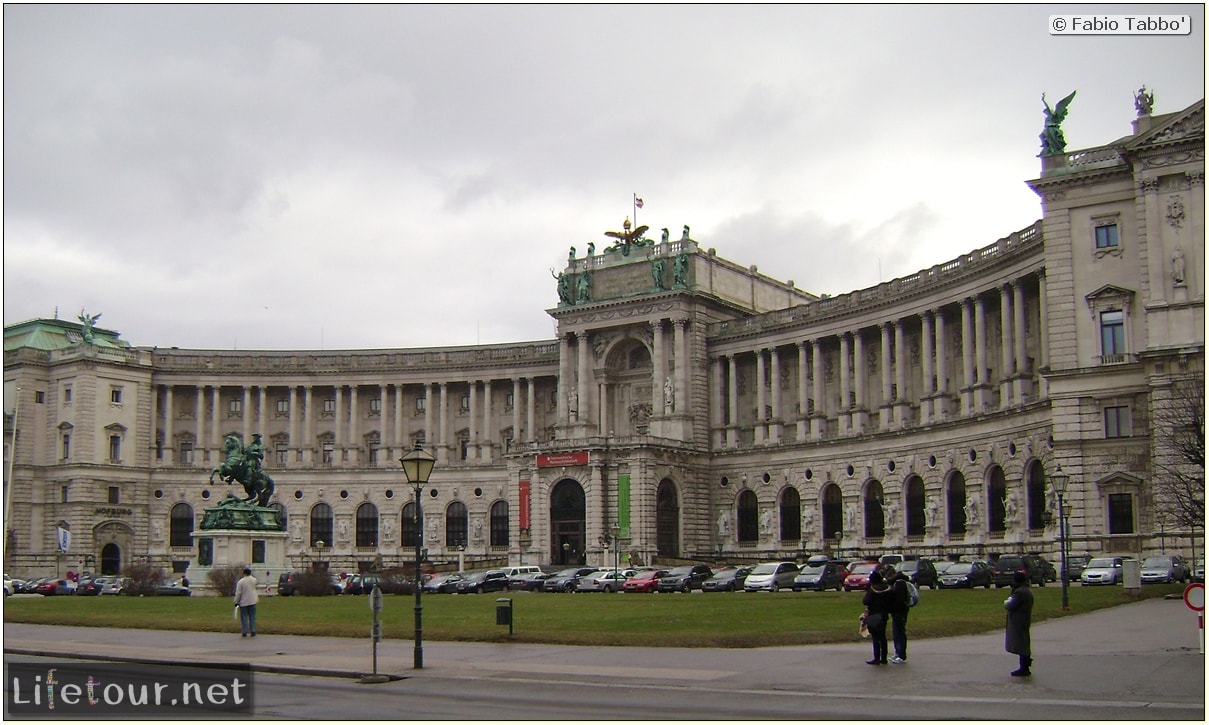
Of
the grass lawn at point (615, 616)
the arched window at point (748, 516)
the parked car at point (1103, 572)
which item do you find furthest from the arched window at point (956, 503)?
the parked car at point (1103, 572)

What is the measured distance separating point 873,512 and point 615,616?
180 feet

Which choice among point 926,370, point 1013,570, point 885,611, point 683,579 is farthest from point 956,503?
point 885,611

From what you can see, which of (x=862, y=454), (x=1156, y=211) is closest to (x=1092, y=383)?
(x=1156, y=211)

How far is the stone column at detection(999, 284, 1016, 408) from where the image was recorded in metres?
86.4

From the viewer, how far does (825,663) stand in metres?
32.0

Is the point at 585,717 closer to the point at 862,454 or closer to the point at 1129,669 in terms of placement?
the point at 1129,669

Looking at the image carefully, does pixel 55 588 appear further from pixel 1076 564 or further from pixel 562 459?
pixel 1076 564

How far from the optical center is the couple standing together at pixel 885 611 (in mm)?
31188

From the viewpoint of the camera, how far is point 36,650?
37.9 m

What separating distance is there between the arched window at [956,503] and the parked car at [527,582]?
27671 mm

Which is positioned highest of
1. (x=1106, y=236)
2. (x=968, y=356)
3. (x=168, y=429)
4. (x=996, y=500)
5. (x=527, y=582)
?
(x=1106, y=236)

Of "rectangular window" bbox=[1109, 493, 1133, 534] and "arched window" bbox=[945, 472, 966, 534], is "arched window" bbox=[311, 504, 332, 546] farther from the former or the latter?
"rectangular window" bbox=[1109, 493, 1133, 534]

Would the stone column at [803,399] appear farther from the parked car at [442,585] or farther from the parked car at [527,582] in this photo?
the parked car at [442,585]

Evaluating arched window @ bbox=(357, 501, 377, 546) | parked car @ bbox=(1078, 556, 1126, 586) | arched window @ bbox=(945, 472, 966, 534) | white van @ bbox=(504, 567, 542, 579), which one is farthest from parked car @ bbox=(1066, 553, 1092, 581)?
arched window @ bbox=(357, 501, 377, 546)
